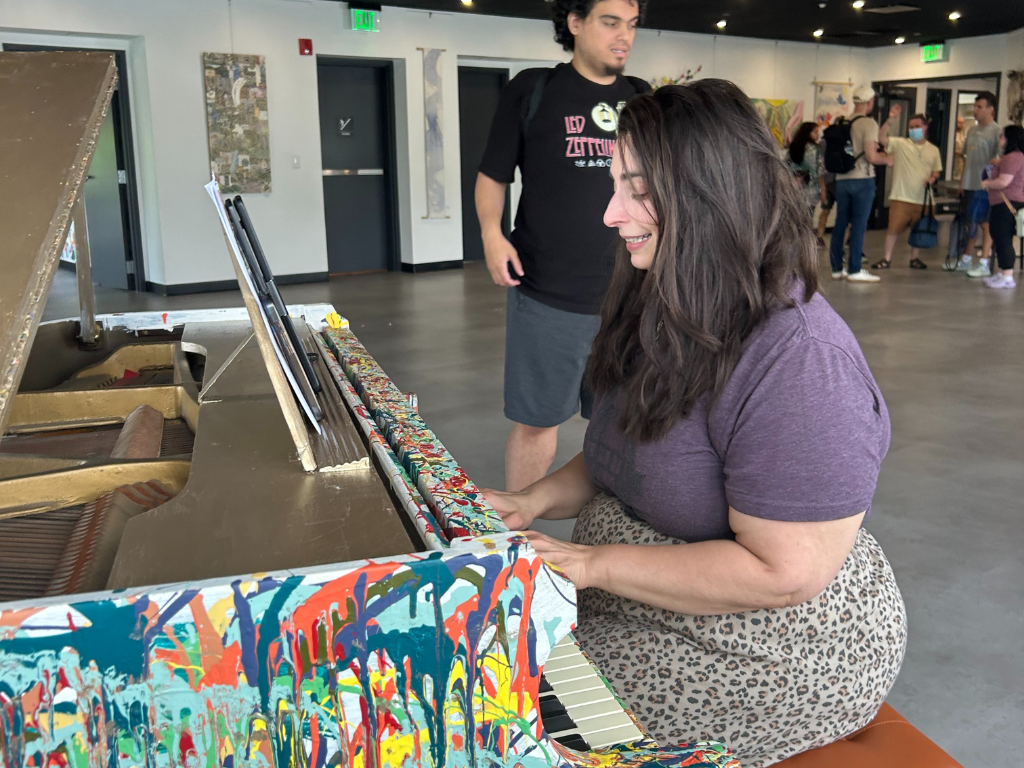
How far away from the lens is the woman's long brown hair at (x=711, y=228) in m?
1.18

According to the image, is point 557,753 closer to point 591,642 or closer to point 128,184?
point 591,642

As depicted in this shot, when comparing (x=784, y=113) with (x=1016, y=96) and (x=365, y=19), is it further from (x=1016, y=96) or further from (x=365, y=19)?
(x=365, y=19)

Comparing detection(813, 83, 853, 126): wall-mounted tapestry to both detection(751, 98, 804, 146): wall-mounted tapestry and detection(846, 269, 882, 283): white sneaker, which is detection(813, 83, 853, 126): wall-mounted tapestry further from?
detection(846, 269, 882, 283): white sneaker

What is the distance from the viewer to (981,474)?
142 inches

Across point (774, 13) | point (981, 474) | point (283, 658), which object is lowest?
point (981, 474)

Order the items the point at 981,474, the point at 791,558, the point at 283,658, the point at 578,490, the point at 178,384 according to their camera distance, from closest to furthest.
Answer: the point at 283,658, the point at 791,558, the point at 578,490, the point at 178,384, the point at 981,474

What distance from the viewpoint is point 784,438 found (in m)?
1.12

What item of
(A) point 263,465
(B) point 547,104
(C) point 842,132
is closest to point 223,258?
(C) point 842,132

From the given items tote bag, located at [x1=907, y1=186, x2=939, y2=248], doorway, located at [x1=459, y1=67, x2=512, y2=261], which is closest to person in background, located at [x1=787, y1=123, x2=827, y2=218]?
tote bag, located at [x1=907, y1=186, x2=939, y2=248]

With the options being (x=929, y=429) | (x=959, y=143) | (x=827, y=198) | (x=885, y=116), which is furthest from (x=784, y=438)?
(x=959, y=143)

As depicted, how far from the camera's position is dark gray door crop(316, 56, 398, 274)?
9.59 metres

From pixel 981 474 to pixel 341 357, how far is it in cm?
290

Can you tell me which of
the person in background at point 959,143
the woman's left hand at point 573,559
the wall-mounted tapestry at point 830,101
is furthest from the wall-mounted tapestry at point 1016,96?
the woman's left hand at point 573,559

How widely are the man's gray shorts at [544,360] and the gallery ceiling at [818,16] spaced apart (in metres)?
7.24
